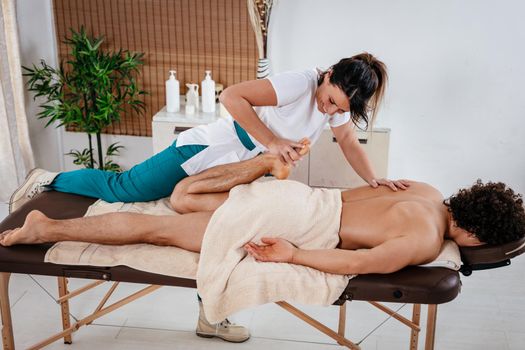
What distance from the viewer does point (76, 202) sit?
8.26 feet

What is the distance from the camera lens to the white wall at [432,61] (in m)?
3.54

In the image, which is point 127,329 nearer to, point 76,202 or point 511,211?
point 76,202

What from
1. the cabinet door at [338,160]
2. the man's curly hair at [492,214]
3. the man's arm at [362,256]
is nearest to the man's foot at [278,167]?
the man's arm at [362,256]

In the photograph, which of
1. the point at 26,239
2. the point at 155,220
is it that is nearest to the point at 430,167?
the point at 155,220

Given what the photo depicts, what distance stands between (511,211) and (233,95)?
0.99m

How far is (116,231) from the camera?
7.13ft

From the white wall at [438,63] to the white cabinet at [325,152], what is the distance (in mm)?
434

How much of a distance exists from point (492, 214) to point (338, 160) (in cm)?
145

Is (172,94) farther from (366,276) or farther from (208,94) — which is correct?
(366,276)

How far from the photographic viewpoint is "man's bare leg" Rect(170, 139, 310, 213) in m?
2.33

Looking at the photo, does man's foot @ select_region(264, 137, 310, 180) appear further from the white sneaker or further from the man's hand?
the white sneaker

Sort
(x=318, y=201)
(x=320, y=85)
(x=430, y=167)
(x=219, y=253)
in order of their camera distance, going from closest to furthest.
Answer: (x=219, y=253), (x=318, y=201), (x=320, y=85), (x=430, y=167)

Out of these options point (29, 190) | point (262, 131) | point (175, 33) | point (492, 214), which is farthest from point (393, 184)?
point (175, 33)

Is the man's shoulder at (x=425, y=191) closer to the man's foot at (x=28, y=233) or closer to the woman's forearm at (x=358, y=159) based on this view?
the woman's forearm at (x=358, y=159)
